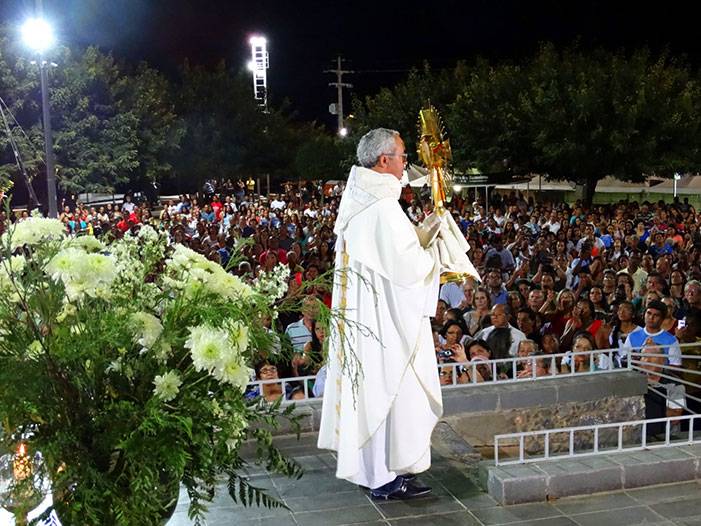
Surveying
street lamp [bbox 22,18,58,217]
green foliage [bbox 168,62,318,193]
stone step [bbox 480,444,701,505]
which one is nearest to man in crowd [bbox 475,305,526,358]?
stone step [bbox 480,444,701,505]

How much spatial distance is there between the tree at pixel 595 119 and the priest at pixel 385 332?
19728 millimetres

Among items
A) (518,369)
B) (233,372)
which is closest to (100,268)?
(233,372)

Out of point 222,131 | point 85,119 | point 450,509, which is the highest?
point 222,131

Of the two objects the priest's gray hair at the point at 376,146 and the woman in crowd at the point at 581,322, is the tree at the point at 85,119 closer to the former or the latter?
the woman in crowd at the point at 581,322

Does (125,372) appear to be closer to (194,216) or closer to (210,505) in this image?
(210,505)

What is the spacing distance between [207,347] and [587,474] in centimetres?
300

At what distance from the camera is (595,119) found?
936 inches

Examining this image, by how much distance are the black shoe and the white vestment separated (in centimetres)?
7

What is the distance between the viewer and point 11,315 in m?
2.38

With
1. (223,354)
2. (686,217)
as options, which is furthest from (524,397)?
(686,217)

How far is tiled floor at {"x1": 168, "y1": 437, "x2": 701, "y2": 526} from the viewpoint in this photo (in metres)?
4.33

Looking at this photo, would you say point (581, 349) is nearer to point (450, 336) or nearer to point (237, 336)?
point (450, 336)

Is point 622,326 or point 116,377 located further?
point 622,326

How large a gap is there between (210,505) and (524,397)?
2.45m
